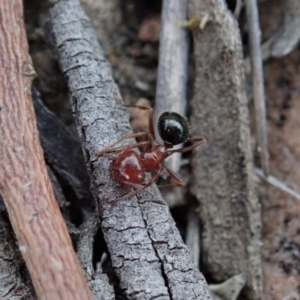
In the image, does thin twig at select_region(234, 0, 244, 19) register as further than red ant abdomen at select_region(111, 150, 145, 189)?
Yes

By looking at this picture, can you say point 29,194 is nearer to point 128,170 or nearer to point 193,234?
point 128,170

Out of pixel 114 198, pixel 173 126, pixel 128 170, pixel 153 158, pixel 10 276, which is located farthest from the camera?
pixel 153 158

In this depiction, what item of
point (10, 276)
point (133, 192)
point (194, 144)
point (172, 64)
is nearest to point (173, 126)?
point (194, 144)

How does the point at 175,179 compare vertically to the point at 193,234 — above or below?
above

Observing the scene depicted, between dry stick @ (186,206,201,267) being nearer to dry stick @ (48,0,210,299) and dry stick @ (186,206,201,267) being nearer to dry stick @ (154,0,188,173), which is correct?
dry stick @ (154,0,188,173)

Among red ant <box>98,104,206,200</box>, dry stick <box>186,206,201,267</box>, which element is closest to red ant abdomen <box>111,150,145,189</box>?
red ant <box>98,104,206,200</box>

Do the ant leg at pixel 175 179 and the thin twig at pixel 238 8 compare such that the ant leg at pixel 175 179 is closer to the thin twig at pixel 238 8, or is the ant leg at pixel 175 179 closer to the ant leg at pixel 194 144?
the ant leg at pixel 194 144

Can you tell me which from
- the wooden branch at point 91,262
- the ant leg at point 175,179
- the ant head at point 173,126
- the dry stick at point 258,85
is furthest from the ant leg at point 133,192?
the dry stick at point 258,85
